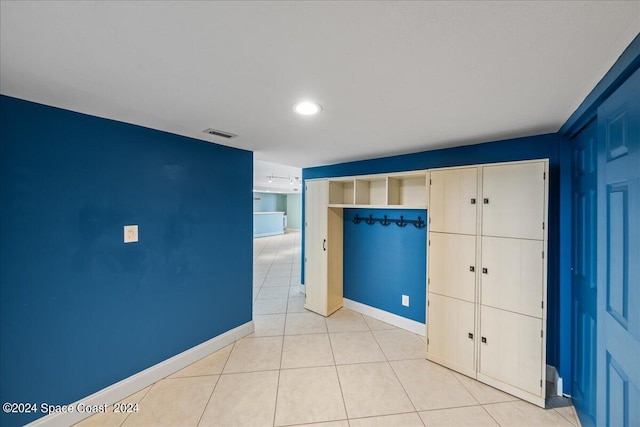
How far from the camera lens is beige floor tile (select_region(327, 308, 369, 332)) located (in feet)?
9.96

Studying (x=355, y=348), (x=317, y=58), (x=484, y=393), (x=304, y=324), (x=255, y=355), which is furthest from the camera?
(x=304, y=324)

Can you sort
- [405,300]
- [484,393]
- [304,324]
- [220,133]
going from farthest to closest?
[304,324] → [405,300] → [220,133] → [484,393]

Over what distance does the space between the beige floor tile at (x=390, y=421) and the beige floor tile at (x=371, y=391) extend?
4 cm

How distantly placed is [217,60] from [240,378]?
2.46 m

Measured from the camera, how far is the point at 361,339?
2.78m

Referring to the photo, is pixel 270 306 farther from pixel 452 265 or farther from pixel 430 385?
pixel 452 265

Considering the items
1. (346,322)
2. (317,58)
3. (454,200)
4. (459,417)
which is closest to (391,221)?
(454,200)

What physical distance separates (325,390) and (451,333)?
1.30m

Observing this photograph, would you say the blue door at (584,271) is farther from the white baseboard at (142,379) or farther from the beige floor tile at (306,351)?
the white baseboard at (142,379)

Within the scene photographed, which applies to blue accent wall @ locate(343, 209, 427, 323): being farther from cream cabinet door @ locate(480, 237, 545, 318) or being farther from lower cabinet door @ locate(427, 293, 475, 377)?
cream cabinet door @ locate(480, 237, 545, 318)

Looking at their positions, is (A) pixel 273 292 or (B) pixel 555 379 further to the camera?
(A) pixel 273 292

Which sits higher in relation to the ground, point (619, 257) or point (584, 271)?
point (619, 257)

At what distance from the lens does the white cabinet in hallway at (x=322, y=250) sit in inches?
130

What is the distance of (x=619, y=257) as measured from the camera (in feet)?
3.49
